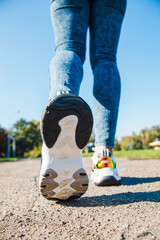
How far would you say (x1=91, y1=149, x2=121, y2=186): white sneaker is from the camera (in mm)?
1097

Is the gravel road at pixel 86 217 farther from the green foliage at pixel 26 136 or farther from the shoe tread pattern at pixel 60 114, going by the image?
the green foliage at pixel 26 136

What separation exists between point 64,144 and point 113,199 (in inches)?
13.8

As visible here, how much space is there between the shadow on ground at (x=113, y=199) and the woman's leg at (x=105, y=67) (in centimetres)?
36

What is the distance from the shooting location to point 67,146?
0.78 meters

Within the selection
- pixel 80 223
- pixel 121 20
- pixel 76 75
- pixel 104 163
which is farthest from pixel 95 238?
pixel 121 20

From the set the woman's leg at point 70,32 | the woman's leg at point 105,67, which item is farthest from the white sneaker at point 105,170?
the woman's leg at point 70,32

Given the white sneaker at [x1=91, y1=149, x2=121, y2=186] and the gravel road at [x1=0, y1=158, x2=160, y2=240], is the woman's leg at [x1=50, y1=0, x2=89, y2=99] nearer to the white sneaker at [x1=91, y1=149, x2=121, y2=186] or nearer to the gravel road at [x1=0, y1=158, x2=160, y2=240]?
the white sneaker at [x1=91, y1=149, x2=121, y2=186]

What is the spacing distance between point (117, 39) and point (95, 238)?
4.06 feet

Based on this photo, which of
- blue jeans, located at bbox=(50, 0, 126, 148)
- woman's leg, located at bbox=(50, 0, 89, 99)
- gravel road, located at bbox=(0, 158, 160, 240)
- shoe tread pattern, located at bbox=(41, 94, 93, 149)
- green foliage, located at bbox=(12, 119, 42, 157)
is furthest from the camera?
green foliage, located at bbox=(12, 119, 42, 157)

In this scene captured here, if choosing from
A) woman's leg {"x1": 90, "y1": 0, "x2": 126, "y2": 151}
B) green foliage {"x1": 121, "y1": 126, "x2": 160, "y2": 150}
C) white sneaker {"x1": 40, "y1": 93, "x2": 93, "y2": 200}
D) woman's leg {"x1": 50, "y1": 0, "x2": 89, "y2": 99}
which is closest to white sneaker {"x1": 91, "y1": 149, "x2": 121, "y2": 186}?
woman's leg {"x1": 90, "y1": 0, "x2": 126, "y2": 151}

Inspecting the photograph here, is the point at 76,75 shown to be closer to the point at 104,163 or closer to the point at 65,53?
the point at 65,53

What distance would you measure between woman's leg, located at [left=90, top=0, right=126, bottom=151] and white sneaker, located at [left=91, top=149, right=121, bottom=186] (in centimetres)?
7

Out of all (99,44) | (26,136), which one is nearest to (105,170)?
(99,44)

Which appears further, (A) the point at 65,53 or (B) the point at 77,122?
(A) the point at 65,53
